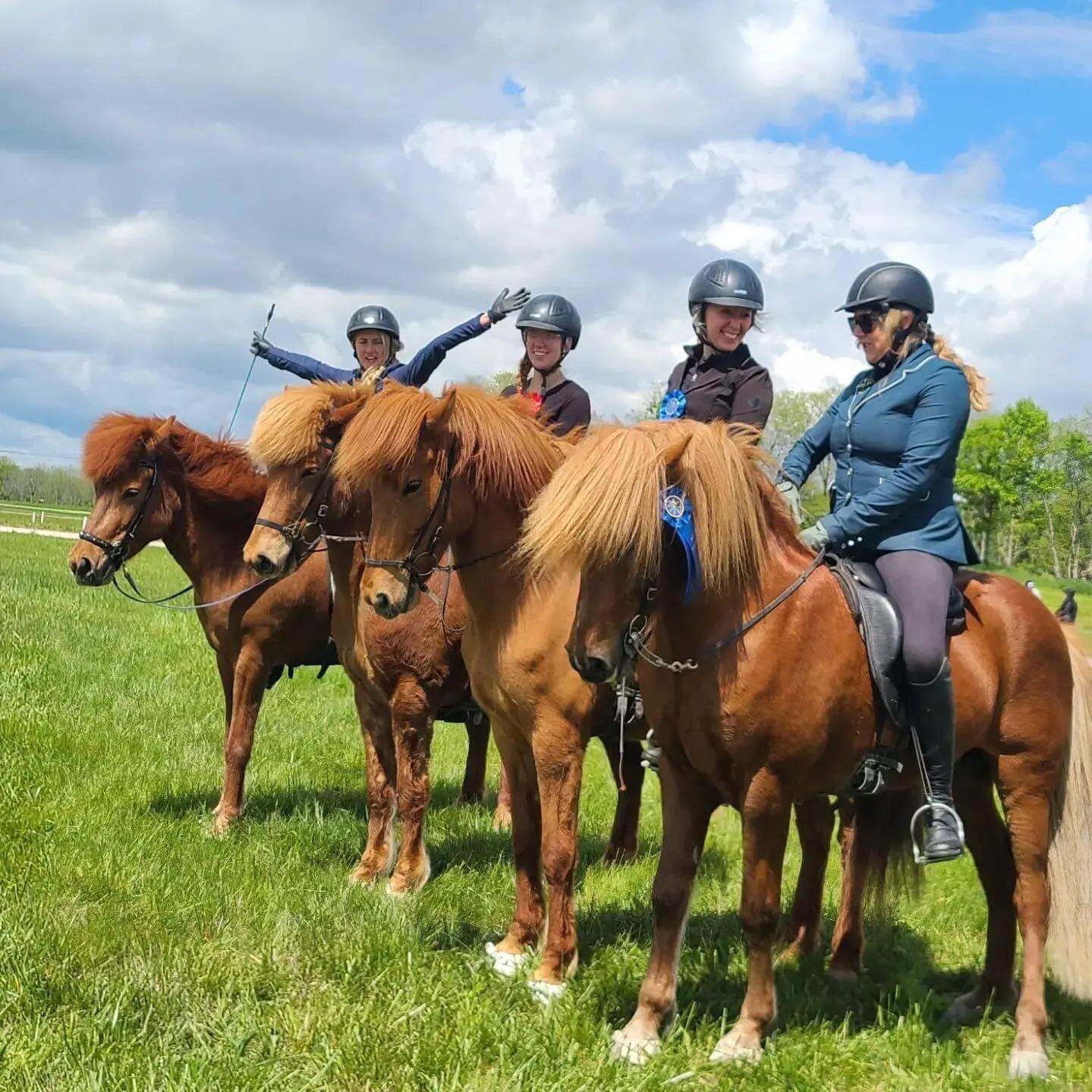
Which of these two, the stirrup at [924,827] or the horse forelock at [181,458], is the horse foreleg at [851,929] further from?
the horse forelock at [181,458]

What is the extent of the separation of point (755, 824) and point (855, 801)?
5.82 ft

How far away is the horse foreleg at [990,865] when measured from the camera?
503cm

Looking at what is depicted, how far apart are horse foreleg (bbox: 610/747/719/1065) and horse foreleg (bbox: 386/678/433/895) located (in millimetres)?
2030

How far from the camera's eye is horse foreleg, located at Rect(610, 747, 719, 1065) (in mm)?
4324

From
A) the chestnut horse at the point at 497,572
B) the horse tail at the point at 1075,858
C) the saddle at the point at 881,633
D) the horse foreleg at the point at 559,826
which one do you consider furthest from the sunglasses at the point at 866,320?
the horse foreleg at the point at 559,826

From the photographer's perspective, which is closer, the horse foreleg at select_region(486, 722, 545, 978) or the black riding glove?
the horse foreleg at select_region(486, 722, 545, 978)

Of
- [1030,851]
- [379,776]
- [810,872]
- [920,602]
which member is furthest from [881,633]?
[379,776]

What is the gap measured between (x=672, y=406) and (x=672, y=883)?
88.7 inches

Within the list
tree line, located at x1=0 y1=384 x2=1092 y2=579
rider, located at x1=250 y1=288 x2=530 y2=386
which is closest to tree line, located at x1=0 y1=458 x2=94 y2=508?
tree line, located at x1=0 y1=384 x2=1092 y2=579

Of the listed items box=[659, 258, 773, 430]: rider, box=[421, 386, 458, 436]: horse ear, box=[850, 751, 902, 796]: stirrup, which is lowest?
box=[850, 751, 902, 796]: stirrup

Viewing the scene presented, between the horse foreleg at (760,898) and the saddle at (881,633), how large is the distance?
626 mm

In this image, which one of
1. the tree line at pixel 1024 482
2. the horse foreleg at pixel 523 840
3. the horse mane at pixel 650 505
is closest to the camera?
the horse mane at pixel 650 505

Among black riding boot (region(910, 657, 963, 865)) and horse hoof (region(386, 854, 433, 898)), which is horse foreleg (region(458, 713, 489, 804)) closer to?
horse hoof (region(386, 854, 433, 898))

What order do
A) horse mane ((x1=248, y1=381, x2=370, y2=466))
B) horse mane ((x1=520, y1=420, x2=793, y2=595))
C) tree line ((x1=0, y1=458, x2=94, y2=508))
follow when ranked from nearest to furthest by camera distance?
horse mane ((x1=520, y1=420, x2=793, y2=595)), horse mane ((x1=248, y1=381, x2=370, y2=466)), tree line ((x1=0, y1=458, x2=94, y2=508))
